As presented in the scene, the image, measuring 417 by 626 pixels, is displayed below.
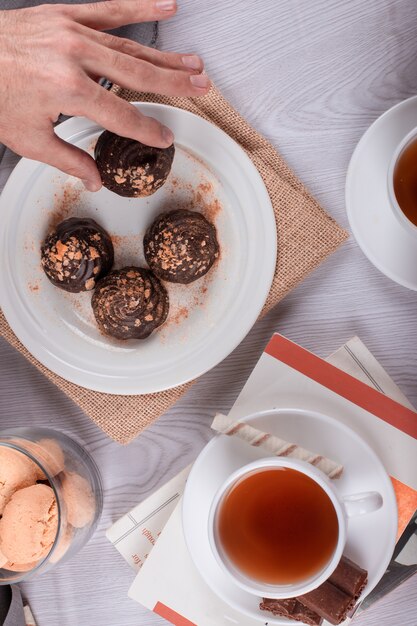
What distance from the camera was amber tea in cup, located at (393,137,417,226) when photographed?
112cm

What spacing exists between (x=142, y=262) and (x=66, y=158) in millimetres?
297

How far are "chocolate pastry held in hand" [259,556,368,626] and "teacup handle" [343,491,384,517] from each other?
4.1 inches

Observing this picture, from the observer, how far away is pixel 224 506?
1142 millimetres

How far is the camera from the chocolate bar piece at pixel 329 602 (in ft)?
3.68

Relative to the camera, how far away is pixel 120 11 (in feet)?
3.59

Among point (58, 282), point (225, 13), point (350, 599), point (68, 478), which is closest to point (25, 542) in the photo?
point (68, 478)

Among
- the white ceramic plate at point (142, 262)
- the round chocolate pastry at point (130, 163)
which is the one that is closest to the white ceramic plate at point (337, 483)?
the white ceramic plate at point (142, 262)

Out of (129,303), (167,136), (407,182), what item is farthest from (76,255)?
(407,182)

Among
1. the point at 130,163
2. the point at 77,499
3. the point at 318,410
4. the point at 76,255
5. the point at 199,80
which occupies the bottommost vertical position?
the point at 77,499

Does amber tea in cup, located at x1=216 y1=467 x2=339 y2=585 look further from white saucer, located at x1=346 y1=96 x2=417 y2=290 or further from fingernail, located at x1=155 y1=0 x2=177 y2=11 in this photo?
fingernail, located at x1=155 y1=0 x2=177 y2=11

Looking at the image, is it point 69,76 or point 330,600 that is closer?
point 69,76

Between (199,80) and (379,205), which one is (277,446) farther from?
(199,80)

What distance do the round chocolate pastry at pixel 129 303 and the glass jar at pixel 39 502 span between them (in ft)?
0.84

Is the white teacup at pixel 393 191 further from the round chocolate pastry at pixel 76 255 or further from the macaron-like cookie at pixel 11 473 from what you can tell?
the macaron-like cookie at pixel 11 473
